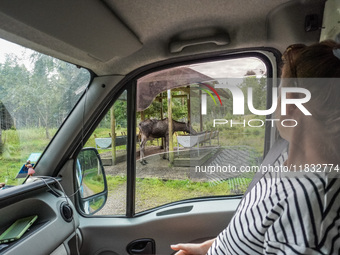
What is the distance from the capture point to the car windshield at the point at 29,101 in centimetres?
125

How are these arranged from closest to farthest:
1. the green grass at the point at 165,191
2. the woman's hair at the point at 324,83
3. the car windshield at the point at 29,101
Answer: the woman's hair at the point at 324,83 < the car windshield at the point at 29,101 < the green grass at the point at 165,191

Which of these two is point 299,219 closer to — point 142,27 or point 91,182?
point 142,27

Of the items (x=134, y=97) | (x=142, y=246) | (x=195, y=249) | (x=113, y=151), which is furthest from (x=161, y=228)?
(x=134, y=97)

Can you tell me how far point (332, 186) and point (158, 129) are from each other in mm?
1372

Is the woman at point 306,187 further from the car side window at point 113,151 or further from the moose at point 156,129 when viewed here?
the car side window at point 113,151

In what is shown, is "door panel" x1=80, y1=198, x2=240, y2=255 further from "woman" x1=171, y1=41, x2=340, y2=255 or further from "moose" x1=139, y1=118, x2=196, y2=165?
"woman" x1=171, y1=41, x2=340, y2=255

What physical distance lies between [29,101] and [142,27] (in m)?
0.82

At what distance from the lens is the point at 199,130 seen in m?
1.82

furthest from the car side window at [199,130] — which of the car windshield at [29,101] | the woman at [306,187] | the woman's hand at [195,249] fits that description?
the woman at [306,187]

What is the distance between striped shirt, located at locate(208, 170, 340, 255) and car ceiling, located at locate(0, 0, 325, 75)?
1.04 metres

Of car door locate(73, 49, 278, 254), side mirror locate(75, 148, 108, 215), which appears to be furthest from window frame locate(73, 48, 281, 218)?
side mirror locate(75, 148, 108, 215)

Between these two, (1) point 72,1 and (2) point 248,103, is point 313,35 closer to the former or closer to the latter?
(2) point 248,103

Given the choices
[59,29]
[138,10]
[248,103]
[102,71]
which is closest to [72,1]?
[59,29]

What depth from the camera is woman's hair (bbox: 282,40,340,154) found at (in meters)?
0.75
